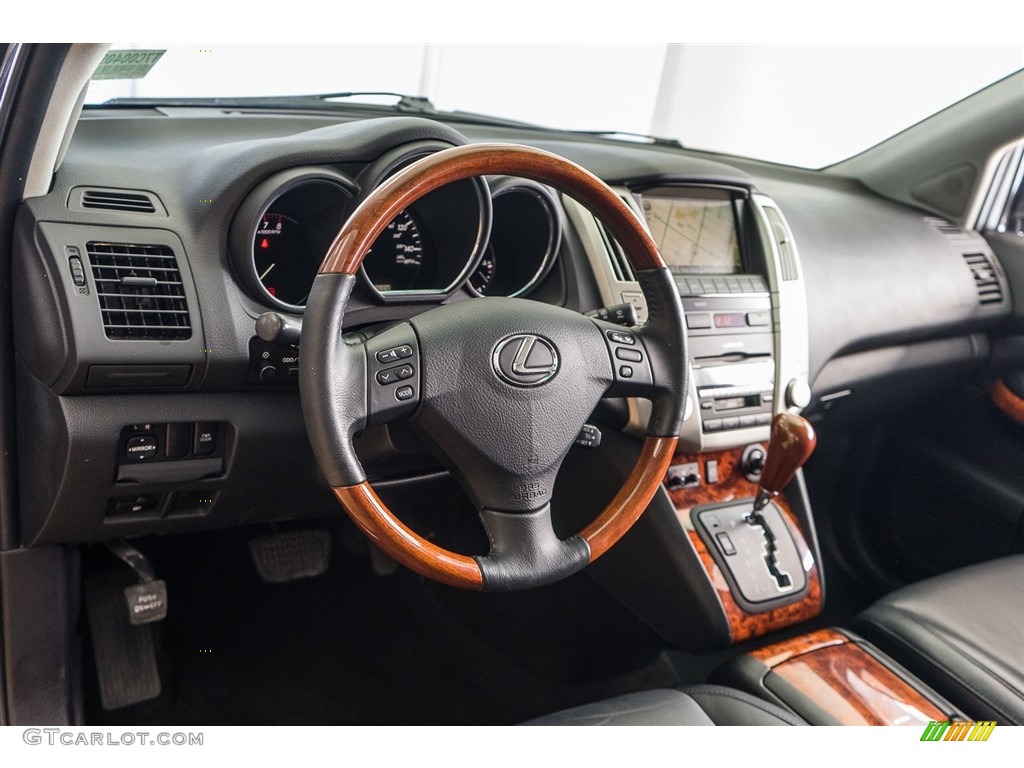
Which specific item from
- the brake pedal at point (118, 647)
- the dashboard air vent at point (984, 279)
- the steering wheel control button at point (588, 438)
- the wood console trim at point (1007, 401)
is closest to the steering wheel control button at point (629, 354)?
the steering wheel control button at point (588, 438)

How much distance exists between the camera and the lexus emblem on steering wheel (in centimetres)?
103

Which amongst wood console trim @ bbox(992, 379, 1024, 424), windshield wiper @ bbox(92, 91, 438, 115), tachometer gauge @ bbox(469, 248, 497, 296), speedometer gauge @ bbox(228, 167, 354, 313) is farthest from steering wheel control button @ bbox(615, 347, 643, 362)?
wood console trim @ bbox(992, 379, 1024, 424)

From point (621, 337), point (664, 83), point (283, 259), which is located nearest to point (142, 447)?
point (283, 259)

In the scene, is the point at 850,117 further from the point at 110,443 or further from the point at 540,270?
the point at 110,443

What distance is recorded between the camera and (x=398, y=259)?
131 centimetres

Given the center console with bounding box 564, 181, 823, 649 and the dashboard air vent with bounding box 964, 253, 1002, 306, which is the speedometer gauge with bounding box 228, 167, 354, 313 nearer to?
the center console with bounding box 564, 181, 823, 649

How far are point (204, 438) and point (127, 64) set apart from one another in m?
0.55

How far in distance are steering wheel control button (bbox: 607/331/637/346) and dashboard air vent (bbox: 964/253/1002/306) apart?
135 centimetres

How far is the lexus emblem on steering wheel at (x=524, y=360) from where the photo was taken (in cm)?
103

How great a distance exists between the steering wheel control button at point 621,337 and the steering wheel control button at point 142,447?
25.7 inches

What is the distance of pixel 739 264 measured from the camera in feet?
5.42

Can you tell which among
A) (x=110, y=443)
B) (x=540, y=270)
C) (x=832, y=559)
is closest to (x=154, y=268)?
(x=110, y=443)

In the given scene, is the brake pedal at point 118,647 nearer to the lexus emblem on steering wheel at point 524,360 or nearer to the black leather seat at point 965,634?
the lexus emblem on steering wheel at point 524,360

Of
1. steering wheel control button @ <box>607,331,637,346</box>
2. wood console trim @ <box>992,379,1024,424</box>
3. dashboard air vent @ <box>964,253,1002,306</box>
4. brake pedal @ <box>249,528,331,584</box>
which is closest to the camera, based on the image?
steering wheel control button @ <box>607,331,637,346</box>
